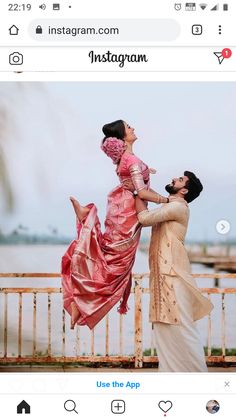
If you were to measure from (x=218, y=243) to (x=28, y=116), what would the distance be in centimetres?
53

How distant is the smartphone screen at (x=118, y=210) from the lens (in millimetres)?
1454

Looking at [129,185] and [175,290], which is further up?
A: [129,185]

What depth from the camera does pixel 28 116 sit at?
1.52 m
